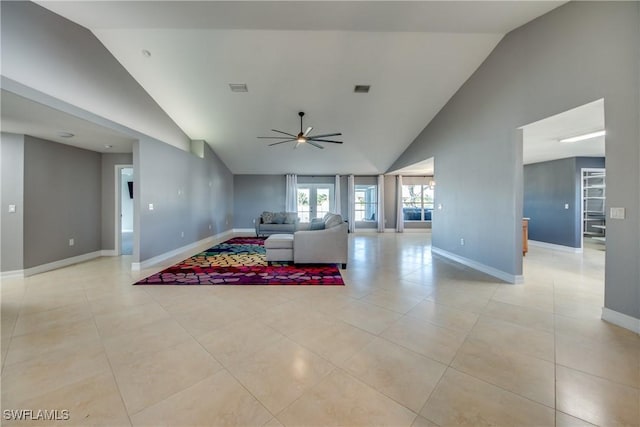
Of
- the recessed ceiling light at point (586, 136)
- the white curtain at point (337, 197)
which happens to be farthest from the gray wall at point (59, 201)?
the recessed ceiling light at point (586, 136)

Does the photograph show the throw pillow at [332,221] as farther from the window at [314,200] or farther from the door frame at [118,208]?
the window at [314,200]

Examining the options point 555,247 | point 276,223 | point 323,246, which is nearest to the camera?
point 323,246

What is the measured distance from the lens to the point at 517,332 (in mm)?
2234

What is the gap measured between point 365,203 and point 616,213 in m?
7.91

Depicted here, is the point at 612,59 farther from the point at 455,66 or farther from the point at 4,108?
the point at 4,108

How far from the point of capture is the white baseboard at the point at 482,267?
363 centimetres

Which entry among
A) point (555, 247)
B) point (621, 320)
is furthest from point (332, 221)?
point (555, 247)

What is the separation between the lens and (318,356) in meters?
1.86

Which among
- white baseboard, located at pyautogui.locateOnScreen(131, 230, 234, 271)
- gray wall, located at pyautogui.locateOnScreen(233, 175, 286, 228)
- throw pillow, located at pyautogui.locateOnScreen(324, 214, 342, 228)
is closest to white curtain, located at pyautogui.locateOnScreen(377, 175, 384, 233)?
gray wall, located at pyautogui.locateOnScreen(233, 175, 286, 228)

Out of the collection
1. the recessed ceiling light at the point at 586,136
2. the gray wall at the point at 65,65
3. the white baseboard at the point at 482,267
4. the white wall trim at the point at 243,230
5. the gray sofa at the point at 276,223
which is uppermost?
the gray wall at the point at 65,65

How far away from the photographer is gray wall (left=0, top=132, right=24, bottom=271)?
379cm

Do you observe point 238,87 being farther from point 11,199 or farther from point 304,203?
point 304,203

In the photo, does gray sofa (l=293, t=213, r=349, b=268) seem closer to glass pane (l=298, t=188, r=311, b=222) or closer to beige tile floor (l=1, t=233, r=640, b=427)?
beige tile floor (l=1, t=233, r=640, b=427)

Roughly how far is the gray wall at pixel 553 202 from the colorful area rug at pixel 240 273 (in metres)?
5.99
